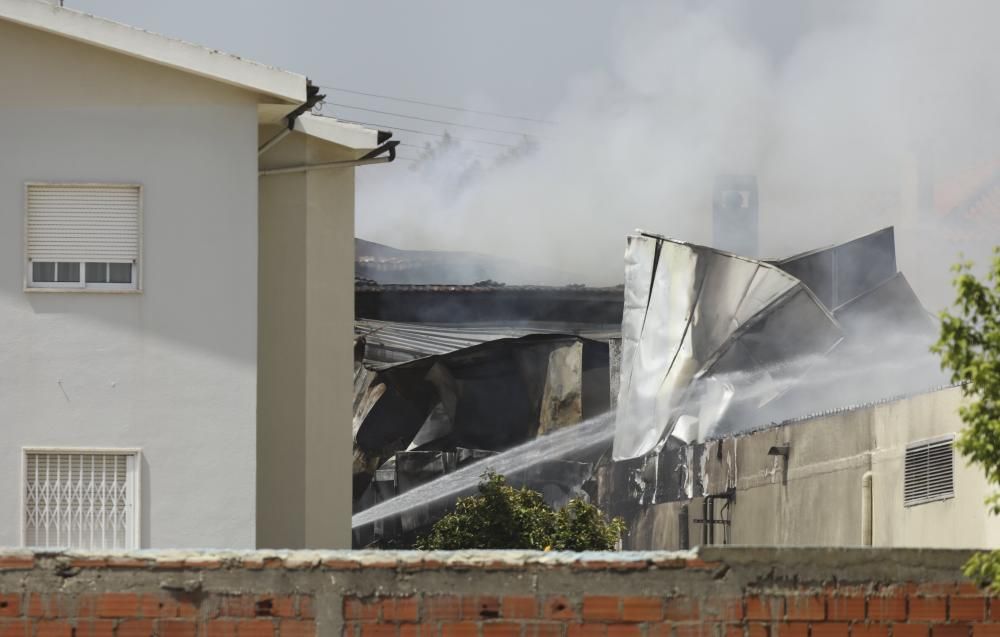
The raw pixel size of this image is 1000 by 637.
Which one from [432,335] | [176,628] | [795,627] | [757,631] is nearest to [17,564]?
[176,628]

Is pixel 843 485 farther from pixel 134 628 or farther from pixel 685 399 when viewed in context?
pixel 134 628

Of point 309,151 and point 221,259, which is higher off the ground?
point 309,151

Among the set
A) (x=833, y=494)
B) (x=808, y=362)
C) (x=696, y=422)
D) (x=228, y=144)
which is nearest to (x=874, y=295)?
(x=808, y=362)

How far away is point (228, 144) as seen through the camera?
15070 mm

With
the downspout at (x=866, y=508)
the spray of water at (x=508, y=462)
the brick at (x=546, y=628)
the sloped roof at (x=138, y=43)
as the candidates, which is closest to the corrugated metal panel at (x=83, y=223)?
the sloped roof at (x=138, y=43)

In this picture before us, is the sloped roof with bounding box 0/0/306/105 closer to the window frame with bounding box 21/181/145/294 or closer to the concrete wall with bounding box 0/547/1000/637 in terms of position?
the window frame with bounding box 21/181/145/294

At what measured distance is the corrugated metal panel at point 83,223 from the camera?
1473 centimetres

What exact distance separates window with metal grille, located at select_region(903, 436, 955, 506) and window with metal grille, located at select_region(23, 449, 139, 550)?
9.32m

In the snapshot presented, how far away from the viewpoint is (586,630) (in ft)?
27.3

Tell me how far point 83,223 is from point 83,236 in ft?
0.42

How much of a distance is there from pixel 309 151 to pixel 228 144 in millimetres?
1909

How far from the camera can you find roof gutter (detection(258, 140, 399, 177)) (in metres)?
16.6

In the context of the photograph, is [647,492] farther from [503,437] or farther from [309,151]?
[309,151]

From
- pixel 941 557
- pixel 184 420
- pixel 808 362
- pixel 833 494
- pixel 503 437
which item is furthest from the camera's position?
pixel 503 437
